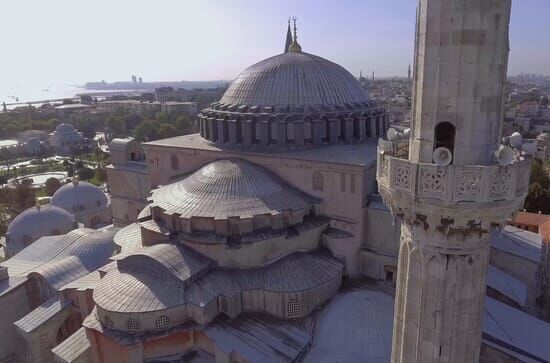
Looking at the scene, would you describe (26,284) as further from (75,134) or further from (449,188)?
(75,134)

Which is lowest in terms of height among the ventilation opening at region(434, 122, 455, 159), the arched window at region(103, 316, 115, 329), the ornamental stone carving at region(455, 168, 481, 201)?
the arched window at region(103, 316, 115, 329)

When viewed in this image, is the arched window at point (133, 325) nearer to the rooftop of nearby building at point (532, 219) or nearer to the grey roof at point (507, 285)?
the grey roof at point (507, 285)

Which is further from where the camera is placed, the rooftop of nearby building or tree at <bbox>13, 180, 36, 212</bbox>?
tree at <bbox>13, 180, 36, 212</bbox>


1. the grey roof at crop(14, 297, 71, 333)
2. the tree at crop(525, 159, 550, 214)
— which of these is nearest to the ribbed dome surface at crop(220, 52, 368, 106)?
the grey roof at crop(14, 297, 71, 333)

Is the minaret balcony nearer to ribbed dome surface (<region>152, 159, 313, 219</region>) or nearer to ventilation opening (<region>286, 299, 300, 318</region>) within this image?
ventilation opening (<region>286, 299, 300, 318</region>)

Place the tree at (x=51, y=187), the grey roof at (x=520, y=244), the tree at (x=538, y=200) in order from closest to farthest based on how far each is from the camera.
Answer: the grey roof at (x=520, y=244)
the tree at (x=538, y=200)
the tree at (x=51, y=187)

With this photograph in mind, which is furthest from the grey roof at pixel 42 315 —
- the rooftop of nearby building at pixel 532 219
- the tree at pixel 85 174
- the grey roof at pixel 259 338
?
the tree at pixel 85 174
